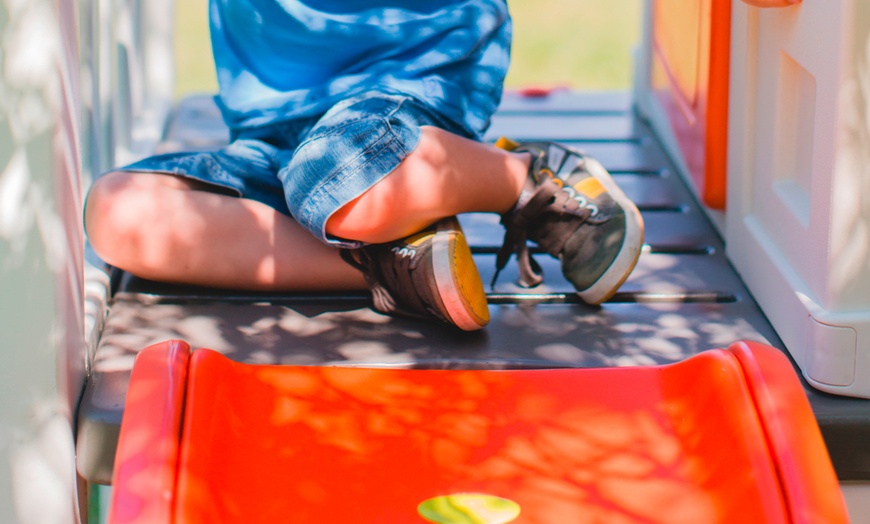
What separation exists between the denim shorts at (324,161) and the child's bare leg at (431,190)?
0.06 feet

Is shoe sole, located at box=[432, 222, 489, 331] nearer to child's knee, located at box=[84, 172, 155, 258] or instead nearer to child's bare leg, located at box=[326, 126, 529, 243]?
child's bare leg, located at box=[326, 126, 529, 243]

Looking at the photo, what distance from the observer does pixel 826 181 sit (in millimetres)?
1410

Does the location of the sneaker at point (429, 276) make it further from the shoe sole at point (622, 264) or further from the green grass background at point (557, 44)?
the green grass background at point (557, 44)

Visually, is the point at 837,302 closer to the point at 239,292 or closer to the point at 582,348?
the point at 582,348

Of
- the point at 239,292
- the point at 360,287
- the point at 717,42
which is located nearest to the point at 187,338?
the point at 239,292

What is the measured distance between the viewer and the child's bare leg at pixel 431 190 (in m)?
1.60

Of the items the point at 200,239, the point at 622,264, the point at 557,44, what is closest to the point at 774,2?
the point at 622,264

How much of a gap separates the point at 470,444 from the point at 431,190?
17.5 inches

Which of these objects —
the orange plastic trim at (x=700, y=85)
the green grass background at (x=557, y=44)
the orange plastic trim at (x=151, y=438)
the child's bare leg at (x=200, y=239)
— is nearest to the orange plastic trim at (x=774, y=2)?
the orange plastic trim at (x=700, y=85)

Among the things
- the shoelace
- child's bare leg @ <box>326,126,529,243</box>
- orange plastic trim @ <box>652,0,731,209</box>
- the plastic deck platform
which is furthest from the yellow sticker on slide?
orange plastic trim @ <box>652,0,731,209</box>

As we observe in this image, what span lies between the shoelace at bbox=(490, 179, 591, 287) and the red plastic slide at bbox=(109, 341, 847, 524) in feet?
1.21

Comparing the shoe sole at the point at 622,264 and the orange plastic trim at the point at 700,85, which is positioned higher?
the orange plastic trim at the point at 700,85

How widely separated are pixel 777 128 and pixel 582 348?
0.45 m

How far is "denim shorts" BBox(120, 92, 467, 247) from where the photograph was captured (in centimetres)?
159
